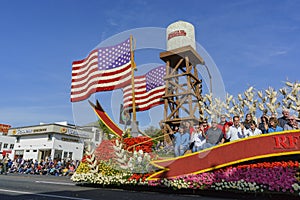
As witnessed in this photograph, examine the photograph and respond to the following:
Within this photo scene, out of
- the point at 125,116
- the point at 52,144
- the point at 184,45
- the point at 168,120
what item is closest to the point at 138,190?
the point at 125,116

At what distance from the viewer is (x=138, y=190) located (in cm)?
955

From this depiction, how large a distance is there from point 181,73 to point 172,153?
8.51 m

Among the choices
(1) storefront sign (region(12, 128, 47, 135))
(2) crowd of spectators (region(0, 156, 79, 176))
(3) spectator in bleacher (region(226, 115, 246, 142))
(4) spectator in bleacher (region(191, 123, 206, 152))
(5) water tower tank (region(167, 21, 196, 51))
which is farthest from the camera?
(1) storefront sign (region(12, 128, 47, 135))

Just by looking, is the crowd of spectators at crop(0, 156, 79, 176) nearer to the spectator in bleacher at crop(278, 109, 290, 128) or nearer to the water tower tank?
the water tower tank

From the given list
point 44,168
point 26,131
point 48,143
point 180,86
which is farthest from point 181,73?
point 26,131

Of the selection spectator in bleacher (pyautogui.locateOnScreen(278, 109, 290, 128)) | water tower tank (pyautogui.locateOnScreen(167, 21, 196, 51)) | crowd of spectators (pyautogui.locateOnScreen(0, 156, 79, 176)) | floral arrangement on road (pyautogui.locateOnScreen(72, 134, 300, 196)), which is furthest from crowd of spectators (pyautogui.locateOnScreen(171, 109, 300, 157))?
crowd of spectators (pyautogui.locateOnScreen(0, 156, 79, 176))

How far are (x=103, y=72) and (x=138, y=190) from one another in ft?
18.8

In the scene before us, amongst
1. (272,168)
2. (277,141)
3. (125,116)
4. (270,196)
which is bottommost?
(270,196)

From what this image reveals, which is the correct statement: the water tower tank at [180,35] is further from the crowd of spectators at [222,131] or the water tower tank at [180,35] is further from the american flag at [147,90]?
the crowd of spectators at [222,131]

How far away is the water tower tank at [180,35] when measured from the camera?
56.7 feet

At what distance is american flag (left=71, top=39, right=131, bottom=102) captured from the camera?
38.5ft

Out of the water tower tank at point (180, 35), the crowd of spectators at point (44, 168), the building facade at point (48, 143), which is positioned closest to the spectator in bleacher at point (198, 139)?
the water tower tank at point (180, 35)

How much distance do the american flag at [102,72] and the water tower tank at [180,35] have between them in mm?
5874

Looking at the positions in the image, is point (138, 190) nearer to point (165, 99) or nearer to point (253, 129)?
point (253, 129)
